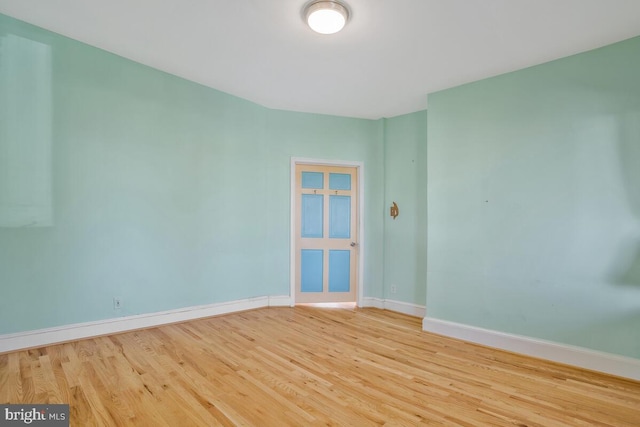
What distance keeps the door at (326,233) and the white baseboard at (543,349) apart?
1.54 meters

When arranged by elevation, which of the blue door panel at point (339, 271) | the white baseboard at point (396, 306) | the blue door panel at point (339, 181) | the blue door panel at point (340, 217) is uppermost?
the blue door panel at point (339, 181)

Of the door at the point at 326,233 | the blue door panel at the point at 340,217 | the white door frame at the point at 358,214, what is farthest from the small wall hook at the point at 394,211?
the blue door panel at the point at 340,217

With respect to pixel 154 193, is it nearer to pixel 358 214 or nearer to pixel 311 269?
pixel 311 269

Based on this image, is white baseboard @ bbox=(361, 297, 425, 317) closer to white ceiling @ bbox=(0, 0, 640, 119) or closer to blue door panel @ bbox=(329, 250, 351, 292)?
blue door panel @ bbox=(329, 250, 351, 292)

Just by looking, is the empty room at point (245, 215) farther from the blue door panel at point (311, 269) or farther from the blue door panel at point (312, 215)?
the blue door panel at point (312, 215)

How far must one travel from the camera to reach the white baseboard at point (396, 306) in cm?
438

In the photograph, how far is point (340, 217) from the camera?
4938 millimetres

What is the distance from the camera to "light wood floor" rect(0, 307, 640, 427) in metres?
1.99

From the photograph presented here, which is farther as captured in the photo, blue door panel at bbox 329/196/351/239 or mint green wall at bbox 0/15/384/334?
blue door panel at bbox 329/196/351/239

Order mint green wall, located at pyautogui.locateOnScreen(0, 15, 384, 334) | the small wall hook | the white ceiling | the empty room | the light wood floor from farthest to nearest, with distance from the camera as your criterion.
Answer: the small wall hook → mint green wall, located at pyautogui.locateOnScreen(0, 15, 384, 334) → the white ceiling → the empty room → the light wood floor

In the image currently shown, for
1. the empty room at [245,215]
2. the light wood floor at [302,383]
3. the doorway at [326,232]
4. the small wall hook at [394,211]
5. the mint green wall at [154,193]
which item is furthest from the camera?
the doorway at [326,232]

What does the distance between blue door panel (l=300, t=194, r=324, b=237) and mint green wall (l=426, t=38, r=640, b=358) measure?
1.70 meters

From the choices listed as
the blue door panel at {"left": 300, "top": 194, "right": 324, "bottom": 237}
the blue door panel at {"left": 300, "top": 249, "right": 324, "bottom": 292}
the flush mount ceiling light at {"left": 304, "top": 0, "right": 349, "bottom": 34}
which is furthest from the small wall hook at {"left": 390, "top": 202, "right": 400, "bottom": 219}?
the flush mount ceiling light at {"left": 304, "top": 0, "right": 349, "bottom": 34}

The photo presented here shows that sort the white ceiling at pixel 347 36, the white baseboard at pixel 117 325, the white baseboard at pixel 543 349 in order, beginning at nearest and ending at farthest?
1. the white ceiling at pixel 347 36
2. the white baseboard at pixel 543 349
3. the white baseboard at pixel 117 325
